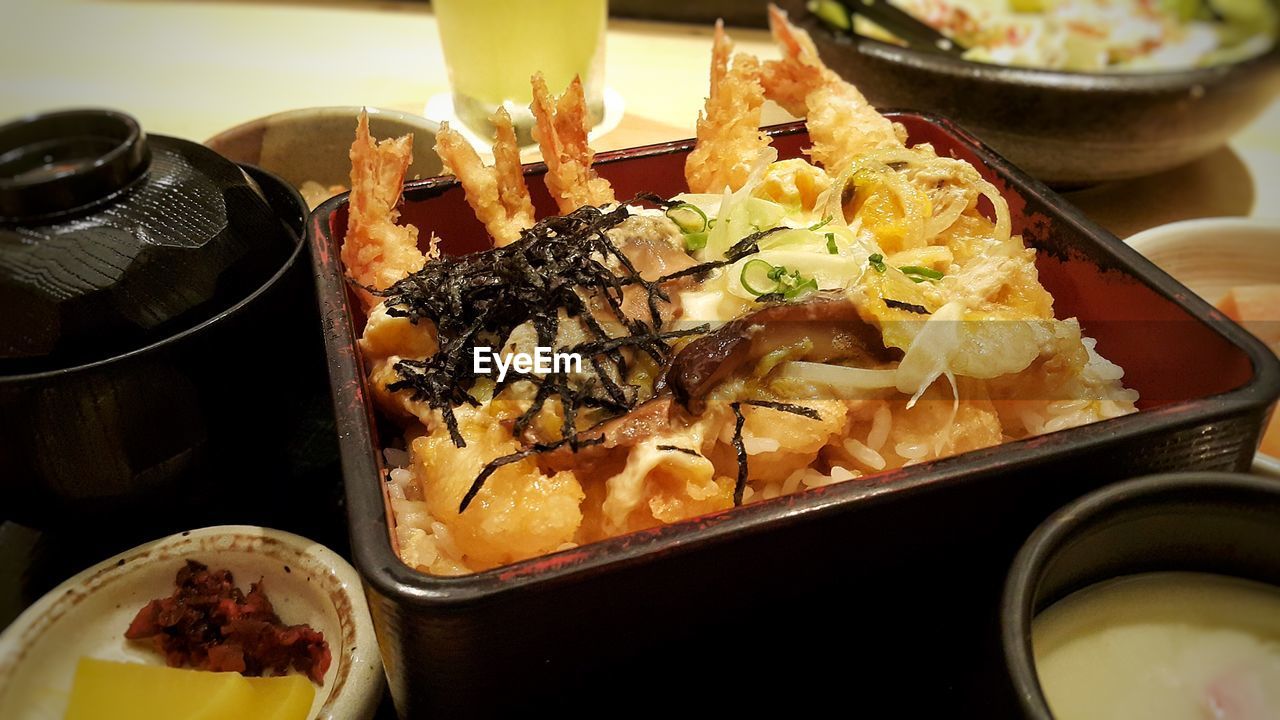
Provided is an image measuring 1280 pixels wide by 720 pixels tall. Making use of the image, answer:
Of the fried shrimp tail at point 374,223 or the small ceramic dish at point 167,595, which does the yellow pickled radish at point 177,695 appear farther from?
the fried shrimp tail at point 374,223

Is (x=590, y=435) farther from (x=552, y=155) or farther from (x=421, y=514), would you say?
(x=552, y=155)

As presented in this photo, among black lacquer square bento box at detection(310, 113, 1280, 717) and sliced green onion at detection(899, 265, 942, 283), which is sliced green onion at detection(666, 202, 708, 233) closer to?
sliced green onion at detection(899, 265, 942, 283)

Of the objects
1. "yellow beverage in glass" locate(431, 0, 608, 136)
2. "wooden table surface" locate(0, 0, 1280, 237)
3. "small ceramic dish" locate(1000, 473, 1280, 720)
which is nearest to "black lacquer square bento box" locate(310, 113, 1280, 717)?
"small ceramic dish" locate(1000, 473, 1280, 720)

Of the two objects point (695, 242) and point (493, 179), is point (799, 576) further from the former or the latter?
point (493, 179)

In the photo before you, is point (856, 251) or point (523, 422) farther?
point (856, 251)

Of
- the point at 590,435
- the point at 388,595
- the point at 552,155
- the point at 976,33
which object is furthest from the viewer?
the point at 976,33

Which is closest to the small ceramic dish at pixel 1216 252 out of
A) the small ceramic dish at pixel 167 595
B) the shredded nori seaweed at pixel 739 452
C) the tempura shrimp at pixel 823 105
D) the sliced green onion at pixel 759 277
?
the tempura shrimp at pixel 823 105

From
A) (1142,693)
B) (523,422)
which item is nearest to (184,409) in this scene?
(523,422)

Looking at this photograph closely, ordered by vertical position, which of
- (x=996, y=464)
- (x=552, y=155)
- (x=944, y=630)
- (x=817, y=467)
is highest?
(x=552, y=155)
